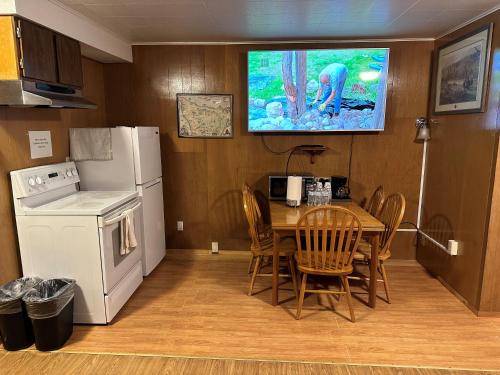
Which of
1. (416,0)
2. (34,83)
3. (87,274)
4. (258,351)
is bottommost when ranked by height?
(258,351)

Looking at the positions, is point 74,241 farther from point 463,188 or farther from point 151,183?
point 463,188

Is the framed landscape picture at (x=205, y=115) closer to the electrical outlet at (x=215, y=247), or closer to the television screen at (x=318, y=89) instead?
the television screen at (x=318, y=89)

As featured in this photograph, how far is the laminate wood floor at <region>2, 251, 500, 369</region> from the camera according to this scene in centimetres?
220

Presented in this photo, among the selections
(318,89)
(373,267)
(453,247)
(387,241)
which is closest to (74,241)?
(373,267)

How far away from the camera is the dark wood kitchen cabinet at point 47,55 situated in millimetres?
2097

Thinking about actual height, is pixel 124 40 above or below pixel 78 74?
above

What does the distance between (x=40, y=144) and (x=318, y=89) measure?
252 cm

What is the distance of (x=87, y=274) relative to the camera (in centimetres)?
240

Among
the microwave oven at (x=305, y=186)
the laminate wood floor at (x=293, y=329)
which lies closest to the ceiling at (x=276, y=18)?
the microwave oven at (x=305, y=186)

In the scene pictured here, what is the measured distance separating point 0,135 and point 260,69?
89.3 inches

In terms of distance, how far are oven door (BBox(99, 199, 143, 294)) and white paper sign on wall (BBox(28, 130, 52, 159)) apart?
2.47 ft

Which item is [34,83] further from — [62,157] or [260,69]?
[260,69]

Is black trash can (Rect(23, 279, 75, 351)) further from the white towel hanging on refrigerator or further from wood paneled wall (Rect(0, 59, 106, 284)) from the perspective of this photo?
the white towel hanging on refrigerator

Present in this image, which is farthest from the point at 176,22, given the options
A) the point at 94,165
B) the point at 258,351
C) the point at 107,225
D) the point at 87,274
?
the point at 258,351
